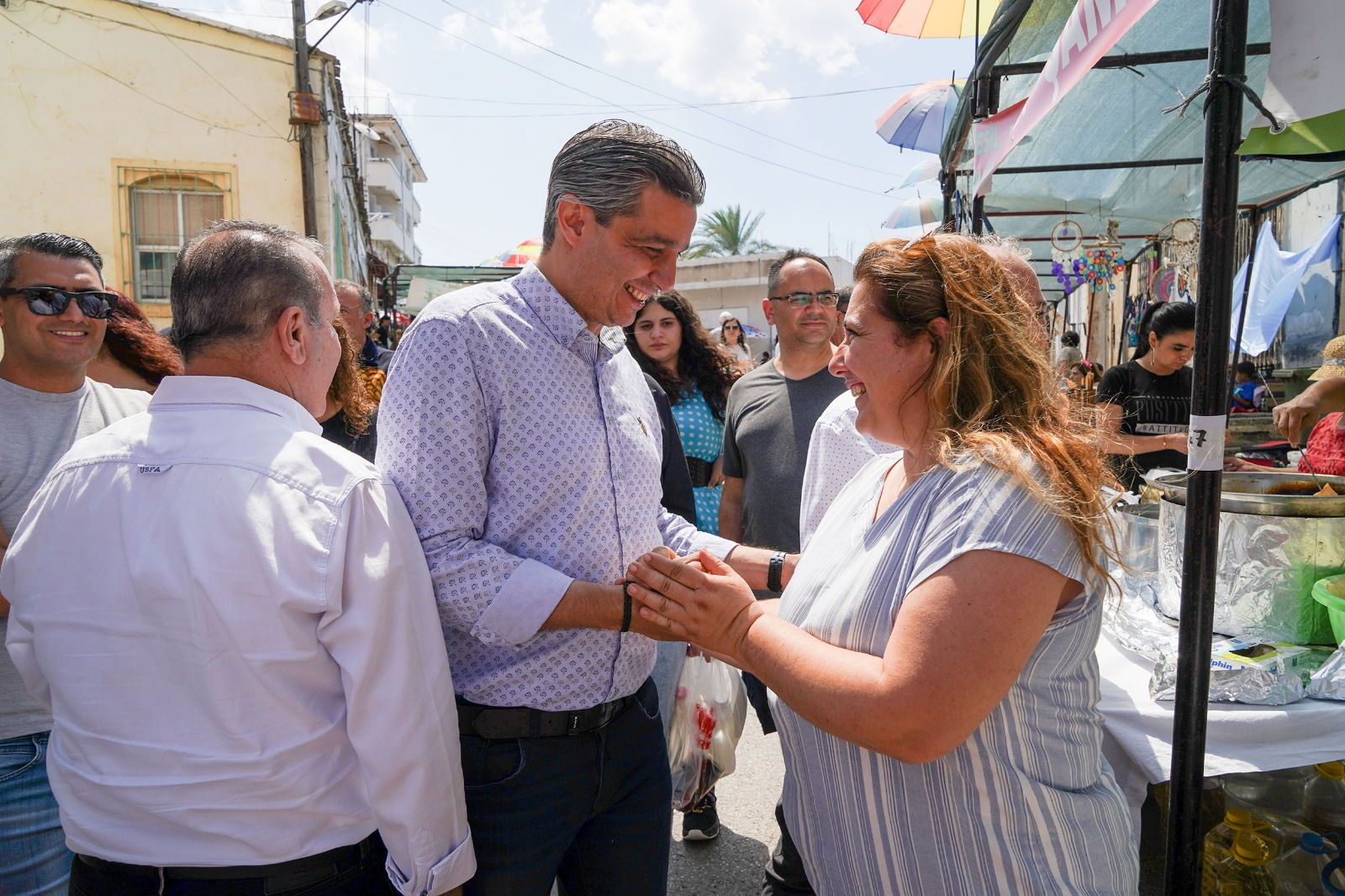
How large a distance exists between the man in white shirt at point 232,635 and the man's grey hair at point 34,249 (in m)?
1.18

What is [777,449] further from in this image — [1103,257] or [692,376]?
[1103,257]

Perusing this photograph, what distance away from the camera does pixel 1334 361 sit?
4.01 meters

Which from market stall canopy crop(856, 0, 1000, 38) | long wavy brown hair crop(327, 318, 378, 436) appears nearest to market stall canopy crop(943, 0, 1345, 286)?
market stall canopy crop(856, 0, 1000, 38)

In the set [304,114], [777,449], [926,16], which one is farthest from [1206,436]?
[304,114]

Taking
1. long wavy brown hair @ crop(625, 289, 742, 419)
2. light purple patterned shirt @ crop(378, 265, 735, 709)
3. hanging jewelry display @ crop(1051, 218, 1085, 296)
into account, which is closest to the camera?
light purple patterned shirt @ crop(378, 265, 735, 709)

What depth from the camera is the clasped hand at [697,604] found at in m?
1.57

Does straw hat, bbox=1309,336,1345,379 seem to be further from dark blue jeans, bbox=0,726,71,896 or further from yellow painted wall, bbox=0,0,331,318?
yellow painted wall, bbox=0,0,331,318

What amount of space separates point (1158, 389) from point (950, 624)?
4621mm

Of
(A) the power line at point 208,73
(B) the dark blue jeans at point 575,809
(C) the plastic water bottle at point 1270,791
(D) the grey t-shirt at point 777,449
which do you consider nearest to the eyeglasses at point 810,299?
(D) the grey t-shirt at point 777,449

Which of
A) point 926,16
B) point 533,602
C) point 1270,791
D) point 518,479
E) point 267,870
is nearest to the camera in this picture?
point 267,870

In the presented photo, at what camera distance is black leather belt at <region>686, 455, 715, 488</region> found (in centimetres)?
416

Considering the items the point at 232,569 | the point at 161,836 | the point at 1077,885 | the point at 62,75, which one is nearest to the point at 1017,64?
the point at 1077,885

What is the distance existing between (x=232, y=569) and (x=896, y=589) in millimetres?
1076

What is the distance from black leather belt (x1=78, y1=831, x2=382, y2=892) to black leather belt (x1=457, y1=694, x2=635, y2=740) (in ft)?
1.00
